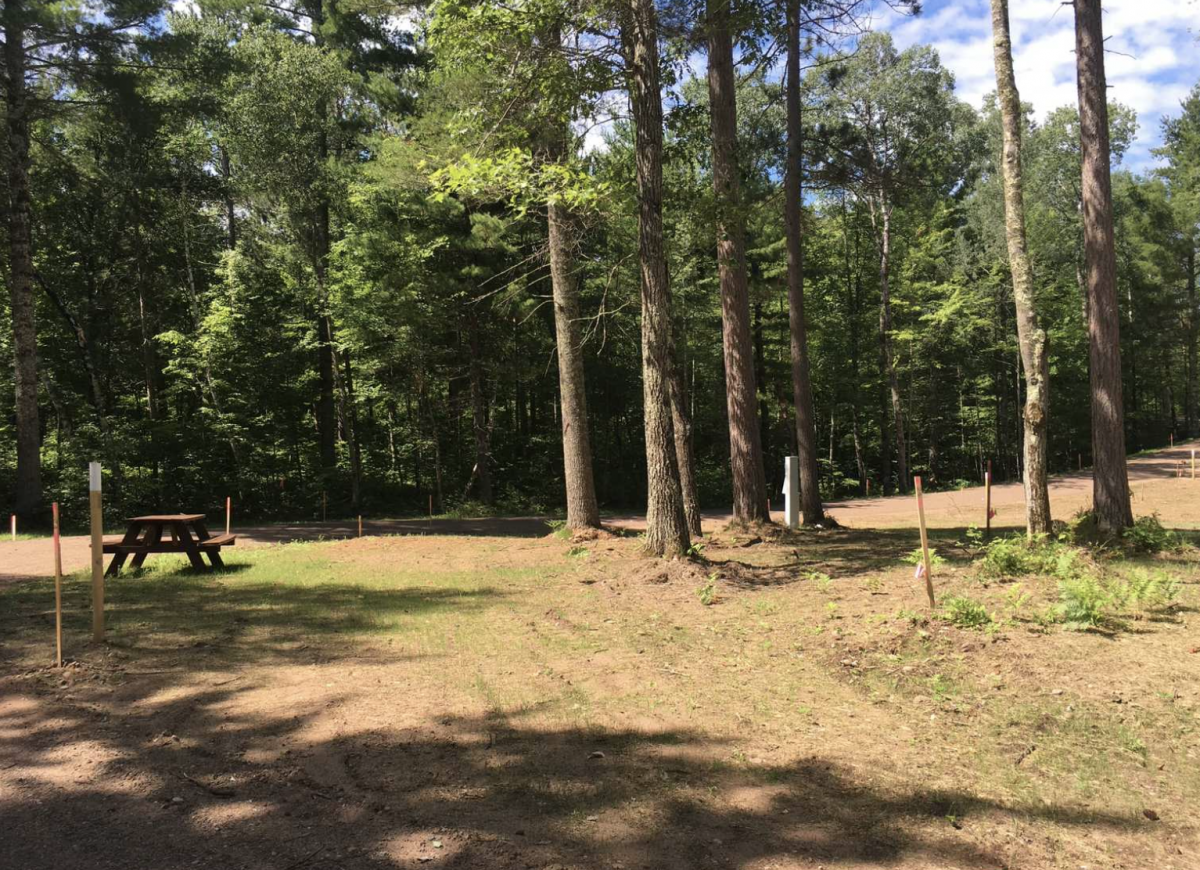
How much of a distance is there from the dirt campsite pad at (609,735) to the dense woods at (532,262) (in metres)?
3.40

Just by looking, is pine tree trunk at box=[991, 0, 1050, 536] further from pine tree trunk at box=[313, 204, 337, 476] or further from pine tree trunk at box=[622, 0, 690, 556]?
pine tree trunk at box=[313, 204, 337, 476]

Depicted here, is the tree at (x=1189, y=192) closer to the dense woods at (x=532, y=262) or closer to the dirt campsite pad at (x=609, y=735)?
the dense woods at (x=532, y=262)

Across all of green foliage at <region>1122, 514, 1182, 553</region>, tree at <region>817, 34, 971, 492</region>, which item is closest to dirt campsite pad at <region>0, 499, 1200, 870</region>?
green foliage at <region>1122, 514, 1182, 553</region>

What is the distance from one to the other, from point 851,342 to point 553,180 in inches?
994

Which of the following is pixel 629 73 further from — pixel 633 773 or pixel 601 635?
pixel 633 773

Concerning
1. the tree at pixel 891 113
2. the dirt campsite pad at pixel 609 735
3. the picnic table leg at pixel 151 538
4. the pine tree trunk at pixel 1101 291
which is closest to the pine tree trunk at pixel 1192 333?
the tree at pixel 891 113

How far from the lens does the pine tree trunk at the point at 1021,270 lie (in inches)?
333

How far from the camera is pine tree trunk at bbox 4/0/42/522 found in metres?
17.7

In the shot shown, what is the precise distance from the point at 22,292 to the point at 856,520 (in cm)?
2114

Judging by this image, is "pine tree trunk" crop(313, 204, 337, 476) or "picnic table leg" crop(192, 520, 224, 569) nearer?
"picnic table leg" crop(192, 520, 224, 569)

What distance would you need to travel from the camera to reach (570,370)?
489 inches

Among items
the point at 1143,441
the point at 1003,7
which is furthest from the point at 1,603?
the point at 1143,441

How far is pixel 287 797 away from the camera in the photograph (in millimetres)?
3457

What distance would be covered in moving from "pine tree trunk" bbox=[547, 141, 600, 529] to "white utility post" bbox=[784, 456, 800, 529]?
342 cm
